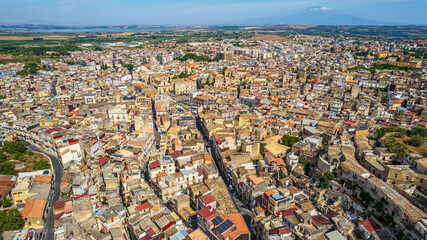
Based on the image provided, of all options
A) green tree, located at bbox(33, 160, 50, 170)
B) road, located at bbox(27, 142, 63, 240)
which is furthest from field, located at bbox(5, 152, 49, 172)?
road, located at bbox(27, 142, 63, 240)

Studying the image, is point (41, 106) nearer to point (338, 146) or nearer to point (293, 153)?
point (293, 153)

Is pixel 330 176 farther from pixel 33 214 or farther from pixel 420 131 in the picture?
pixel 33 214

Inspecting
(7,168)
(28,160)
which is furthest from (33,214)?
(28,160)

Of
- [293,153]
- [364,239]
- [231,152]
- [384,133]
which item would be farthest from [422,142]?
[231,152]

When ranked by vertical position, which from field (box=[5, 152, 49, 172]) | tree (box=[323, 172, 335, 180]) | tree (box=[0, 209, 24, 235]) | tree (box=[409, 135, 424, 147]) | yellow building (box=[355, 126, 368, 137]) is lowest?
field (box=[5, 152, 49, 172])

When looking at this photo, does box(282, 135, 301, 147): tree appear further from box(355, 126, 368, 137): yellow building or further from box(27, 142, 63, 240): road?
box(27, 142, 63, 240): road

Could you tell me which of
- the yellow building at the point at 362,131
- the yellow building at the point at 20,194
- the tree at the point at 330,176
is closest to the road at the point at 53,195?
the yellow building at the point at 20,194
